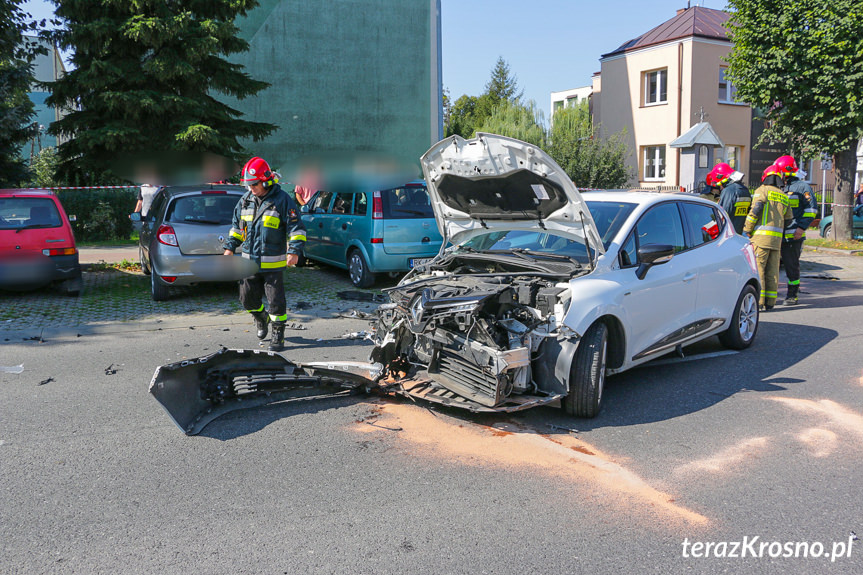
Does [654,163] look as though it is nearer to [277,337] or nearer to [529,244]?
[277,337]

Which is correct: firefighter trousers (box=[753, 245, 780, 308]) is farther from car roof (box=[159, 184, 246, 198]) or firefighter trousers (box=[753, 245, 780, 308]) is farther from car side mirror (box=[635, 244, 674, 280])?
car roof (box=[159, 184, 246, 198])

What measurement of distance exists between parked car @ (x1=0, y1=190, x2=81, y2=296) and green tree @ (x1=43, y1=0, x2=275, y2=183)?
6.75m

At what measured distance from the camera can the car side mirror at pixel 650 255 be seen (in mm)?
5559

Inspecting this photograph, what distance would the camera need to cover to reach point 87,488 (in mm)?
4027

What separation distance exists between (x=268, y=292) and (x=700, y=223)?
451 cm

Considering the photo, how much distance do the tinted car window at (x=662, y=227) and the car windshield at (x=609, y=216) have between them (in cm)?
16

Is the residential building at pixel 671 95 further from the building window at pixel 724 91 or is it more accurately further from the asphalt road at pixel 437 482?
the asphalt road at pixel 437 482

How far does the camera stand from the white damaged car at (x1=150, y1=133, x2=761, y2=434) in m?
4.90

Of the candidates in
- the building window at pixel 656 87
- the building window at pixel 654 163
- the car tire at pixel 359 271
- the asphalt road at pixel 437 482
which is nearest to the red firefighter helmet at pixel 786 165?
the asphalt road at pixel 437 482

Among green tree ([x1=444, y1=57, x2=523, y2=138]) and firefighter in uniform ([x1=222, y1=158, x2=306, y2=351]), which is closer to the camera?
firefighter in uniform ([x1=222, y1=158, x2=306, y2=351])

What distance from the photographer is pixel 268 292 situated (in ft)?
24.1

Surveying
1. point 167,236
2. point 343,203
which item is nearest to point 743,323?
point 343,203

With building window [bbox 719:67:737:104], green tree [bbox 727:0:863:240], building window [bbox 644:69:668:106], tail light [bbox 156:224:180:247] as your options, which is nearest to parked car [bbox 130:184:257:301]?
tail light [bbox 156:224:180:247]

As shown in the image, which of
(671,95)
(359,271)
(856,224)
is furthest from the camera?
(671,95)
